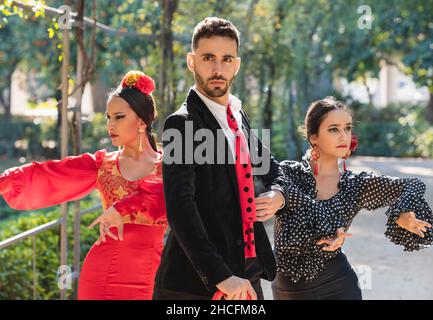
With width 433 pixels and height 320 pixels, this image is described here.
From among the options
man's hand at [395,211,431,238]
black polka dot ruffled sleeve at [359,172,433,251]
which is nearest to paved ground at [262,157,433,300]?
black polka dot ruffled sleeve at [359,172,433,251]

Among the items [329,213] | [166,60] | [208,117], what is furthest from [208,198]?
[166,60]

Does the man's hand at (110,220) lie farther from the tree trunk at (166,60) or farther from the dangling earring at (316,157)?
the tree trunk at (166,60)

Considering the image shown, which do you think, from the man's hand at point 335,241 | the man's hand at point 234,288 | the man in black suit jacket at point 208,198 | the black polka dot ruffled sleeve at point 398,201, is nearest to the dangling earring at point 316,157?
the black polka dot ruffled sleeve at point 398,201

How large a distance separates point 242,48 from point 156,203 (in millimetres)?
5843

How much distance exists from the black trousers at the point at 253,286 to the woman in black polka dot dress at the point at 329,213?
1.74ft

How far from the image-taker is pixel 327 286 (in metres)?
3.25

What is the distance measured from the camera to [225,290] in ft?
7.85

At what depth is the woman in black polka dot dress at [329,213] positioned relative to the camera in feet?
10.5

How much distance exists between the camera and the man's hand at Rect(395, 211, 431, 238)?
3180mm

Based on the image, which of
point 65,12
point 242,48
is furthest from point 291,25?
point 65,12

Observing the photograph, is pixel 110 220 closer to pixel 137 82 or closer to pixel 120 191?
pixel 120 191

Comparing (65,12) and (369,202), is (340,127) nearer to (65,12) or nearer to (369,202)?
(369,202)

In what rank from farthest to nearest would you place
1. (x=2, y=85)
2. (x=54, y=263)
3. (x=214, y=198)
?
(x=2, y=85)
(x=54, y=263)
(x=214, y=198)

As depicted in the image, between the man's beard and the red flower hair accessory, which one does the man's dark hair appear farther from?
the red flower hair accessory
